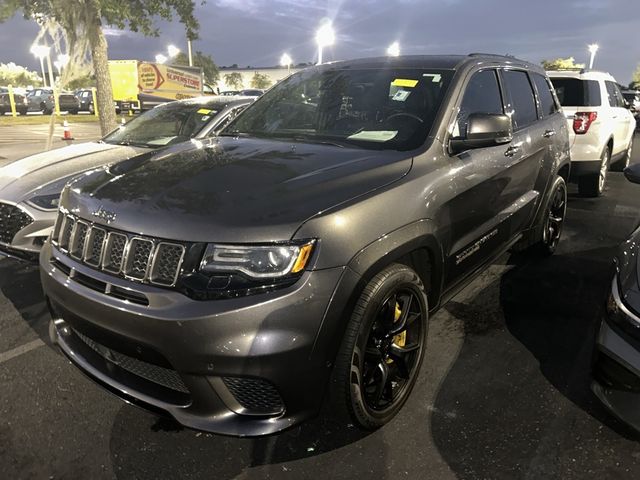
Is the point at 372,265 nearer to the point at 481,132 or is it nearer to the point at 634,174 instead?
the point at 481,132

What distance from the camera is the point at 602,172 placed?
7.86 meters

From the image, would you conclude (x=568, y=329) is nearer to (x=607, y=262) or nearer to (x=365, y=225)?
(x=607, y=262)

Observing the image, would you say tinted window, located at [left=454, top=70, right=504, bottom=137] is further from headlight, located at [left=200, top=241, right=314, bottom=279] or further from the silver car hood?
the silver car hood

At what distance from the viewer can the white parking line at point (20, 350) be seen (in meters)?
3.31

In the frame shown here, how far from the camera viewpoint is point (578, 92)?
296 inches

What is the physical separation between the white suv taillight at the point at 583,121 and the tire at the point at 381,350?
589 cm

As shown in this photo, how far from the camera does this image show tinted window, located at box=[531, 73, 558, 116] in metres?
4.64

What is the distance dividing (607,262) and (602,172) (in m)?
3.46

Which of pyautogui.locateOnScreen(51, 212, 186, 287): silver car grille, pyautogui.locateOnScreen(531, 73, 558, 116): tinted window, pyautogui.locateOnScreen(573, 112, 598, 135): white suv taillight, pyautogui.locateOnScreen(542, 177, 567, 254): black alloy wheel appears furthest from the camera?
pyautogui.locateOnScreen(573, 112, 598, 135): white suv taillight

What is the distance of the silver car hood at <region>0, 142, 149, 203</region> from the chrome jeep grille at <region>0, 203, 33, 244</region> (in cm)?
8

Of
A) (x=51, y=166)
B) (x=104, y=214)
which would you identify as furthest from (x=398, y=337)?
(x=51, y=166)

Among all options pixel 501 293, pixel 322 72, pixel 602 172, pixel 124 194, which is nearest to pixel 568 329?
pixel 501 293

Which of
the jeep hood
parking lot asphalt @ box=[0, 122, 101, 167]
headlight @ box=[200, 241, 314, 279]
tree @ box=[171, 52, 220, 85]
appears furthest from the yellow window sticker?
tree @ box=[171, 52, 220, 85]

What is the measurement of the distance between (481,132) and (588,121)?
212 inches
